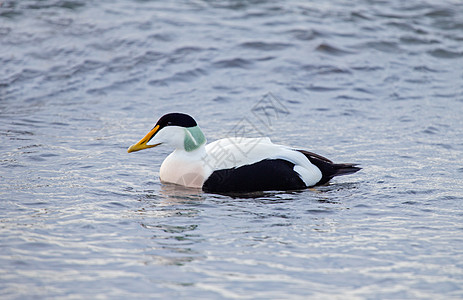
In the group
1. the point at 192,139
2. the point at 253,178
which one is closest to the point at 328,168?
the point at 253,178

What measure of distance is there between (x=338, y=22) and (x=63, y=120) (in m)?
6.14

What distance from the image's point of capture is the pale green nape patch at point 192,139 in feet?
20.7

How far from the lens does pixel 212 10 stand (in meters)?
13.1

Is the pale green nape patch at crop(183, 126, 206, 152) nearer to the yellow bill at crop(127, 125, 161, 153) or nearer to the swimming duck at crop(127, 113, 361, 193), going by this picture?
the swimming duck at crop(127, 113, 361, 193)

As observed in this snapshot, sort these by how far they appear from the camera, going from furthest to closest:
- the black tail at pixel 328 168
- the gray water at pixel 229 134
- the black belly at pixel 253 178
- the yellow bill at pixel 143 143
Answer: the black tail at pixel 328 168
the yellow bill at pixel 143 143
the black belly at pixel 253 178
the gray water at pixel 229 134

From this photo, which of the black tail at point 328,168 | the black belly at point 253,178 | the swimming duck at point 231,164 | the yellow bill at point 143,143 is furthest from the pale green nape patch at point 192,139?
the black tail at point 328,168

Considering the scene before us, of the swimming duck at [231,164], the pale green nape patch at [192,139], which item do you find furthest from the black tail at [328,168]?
the pale green nape patch at [192,139]

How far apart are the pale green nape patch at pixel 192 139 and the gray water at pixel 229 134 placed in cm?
45

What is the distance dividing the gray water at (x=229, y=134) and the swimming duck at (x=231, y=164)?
0.15m

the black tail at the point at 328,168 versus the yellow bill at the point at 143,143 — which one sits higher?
the yellow bill at the point at 143,143

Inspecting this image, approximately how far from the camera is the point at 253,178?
240 inches

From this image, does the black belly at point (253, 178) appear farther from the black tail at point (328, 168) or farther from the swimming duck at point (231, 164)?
the black tail at point (328, 168)

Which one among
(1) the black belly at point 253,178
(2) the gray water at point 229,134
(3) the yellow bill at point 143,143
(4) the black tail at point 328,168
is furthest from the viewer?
(4) the black tail at point 328,168

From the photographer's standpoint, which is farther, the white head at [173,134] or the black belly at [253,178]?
the white head at [173,134]
